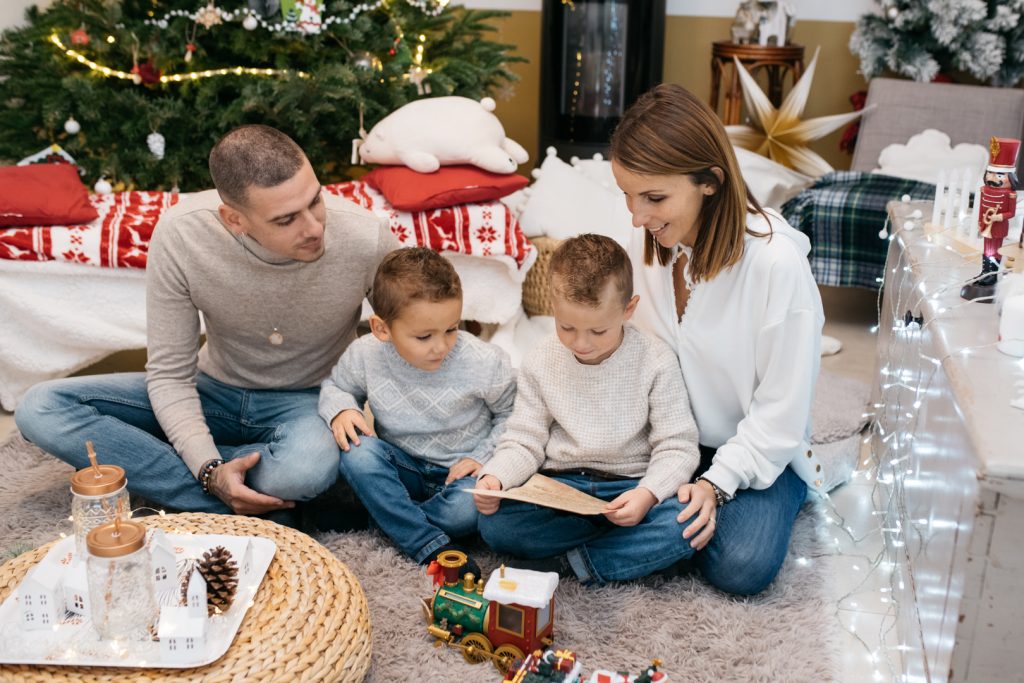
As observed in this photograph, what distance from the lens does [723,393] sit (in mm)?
1806

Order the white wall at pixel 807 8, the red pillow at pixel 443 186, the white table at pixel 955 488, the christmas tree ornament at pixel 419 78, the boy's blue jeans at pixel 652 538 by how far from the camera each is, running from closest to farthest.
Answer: the white table at pixel 955 488 → the boy's blue jeans at pixel 652 538 → the red pillow at pixel 443 186 → the christmas tree ornament at pixel 419 78 → the white wall at pixel 807 8

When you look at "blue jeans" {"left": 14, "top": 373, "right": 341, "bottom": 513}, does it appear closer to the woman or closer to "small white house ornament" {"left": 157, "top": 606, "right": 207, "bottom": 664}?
"small white house ornament" {"left": 157, "top": 606, "right": 207, "bottom": 664}

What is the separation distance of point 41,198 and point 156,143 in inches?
16.1

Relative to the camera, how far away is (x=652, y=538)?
5.67 feet

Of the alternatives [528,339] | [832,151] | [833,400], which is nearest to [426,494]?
[528,339]

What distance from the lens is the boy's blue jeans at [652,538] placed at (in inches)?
67.6

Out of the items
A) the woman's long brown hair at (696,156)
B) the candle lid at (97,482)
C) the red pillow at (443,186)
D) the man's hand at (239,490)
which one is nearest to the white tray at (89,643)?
the candle lid at (97,482)

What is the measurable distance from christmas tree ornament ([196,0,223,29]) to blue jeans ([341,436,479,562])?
146 centimetres

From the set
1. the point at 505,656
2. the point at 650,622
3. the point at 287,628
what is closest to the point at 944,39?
the point at 650,622

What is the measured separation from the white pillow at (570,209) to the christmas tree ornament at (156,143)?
1037 millimetres

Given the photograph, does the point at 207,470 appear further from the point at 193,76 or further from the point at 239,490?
the point at 193,76

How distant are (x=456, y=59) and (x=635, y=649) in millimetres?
2038

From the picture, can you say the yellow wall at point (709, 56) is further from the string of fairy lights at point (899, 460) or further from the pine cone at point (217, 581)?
the pine cone at point (217, 581)

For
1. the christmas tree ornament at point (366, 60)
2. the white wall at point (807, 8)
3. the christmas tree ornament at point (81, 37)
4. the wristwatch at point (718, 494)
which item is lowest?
the wristwatch at point (718, 494)
